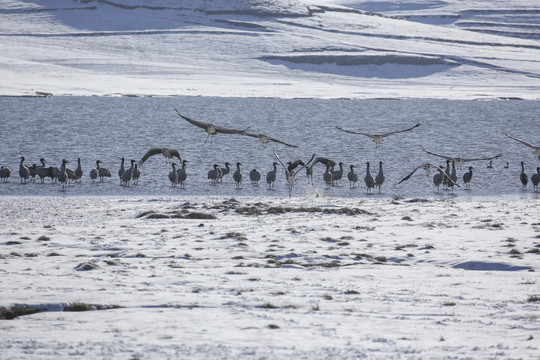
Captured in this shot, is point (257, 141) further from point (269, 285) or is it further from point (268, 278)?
point (269, 285)

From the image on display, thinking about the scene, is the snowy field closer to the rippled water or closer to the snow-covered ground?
the snow-covered ground

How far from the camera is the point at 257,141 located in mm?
57312

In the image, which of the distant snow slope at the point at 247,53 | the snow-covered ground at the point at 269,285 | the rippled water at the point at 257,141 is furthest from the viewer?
the distant snow slope at the point at 247,53

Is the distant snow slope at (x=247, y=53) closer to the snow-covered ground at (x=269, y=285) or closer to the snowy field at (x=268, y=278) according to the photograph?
the snowy field at (x=268, y=278)

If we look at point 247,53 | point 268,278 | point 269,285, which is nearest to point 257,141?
point 268,278

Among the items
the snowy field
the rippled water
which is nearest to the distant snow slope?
the rippled water

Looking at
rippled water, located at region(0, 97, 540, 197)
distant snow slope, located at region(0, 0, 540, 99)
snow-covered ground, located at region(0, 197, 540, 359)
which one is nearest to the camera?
snow-covered ground, located at region(0, 197, 540, 359)

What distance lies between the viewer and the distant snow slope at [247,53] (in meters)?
112

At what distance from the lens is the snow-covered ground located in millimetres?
9617

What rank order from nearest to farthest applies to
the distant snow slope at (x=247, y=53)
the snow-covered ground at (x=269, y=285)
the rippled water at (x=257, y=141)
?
the snow-covered ground at (x=269, y=285), the rippled water at (x=257, y=141), the distant snow slope at (x=247, y=53)

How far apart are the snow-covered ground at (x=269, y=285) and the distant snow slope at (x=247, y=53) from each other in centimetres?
7669

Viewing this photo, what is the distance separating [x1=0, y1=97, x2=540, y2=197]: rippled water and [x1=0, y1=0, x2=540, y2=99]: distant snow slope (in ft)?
33.3

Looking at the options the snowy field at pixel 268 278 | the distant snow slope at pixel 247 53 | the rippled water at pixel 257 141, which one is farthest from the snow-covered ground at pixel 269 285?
the distant snow slope at pixel 247 53

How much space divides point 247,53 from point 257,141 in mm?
83420
